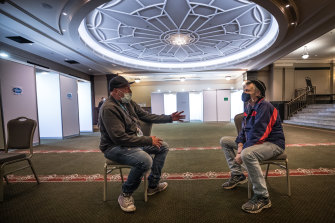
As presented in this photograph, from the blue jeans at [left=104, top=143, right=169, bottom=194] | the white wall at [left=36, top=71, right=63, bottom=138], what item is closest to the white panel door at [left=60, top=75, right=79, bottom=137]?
the white wall at [left=36, top=71, right=63, bottom=138]

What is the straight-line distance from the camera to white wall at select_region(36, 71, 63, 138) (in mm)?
5848

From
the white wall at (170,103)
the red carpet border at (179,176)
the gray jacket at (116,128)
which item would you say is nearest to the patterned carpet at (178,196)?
the red carpet border at (179,176)

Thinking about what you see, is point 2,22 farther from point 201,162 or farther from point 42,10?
point 201,162

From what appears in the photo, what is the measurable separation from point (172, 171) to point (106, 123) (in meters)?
1.57

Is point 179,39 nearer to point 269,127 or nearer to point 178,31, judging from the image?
point 178,31

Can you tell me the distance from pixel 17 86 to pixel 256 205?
6142mm

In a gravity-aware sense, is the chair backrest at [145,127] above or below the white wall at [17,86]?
below

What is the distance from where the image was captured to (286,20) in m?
4.15

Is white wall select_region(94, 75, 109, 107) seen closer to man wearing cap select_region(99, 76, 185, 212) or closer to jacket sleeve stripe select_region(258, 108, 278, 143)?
man wearing cap select_region(99, 76, 185, 212)

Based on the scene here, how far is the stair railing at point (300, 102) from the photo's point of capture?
930cm

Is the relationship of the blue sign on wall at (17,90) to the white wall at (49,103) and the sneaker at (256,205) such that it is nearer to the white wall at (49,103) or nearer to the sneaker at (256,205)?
the white wall at (49,103)

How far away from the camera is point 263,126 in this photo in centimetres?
161

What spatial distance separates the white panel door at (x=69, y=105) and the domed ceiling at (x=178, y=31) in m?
1.69

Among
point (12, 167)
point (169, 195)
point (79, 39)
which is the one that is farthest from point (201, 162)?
point (79, 39)
